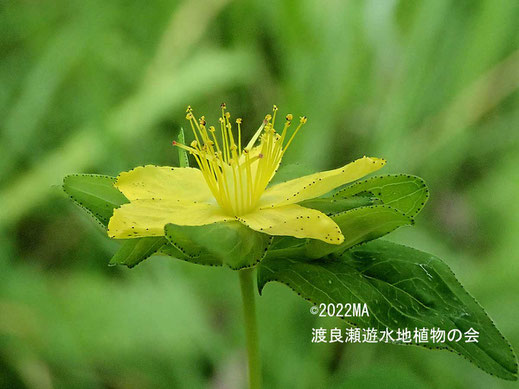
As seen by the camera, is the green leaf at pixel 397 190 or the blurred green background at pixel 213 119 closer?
the green leaf at pixel 397 190

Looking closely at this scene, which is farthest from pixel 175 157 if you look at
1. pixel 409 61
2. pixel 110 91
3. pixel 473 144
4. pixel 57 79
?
pixel 473 144

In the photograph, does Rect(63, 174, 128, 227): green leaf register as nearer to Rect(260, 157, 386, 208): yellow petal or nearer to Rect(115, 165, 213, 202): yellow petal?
Rect(115, 165, 213, 202): yellow petal

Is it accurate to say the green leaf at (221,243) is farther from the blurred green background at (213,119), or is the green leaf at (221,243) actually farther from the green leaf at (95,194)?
the blurred green background at (213,119)

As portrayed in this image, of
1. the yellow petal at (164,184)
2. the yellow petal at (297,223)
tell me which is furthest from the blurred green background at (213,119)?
the yellow petal at (297,223)

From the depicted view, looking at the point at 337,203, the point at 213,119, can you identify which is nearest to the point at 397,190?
the point at 337,203

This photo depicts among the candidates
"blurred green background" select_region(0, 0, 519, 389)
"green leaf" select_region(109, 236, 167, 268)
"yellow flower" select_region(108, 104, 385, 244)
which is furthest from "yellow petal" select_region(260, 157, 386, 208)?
"blurred green background" select_region(0, 0, 519, 389)

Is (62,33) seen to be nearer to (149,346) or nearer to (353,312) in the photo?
(149,346)

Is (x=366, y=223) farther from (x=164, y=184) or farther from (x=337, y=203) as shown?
(x=164, y=184)
